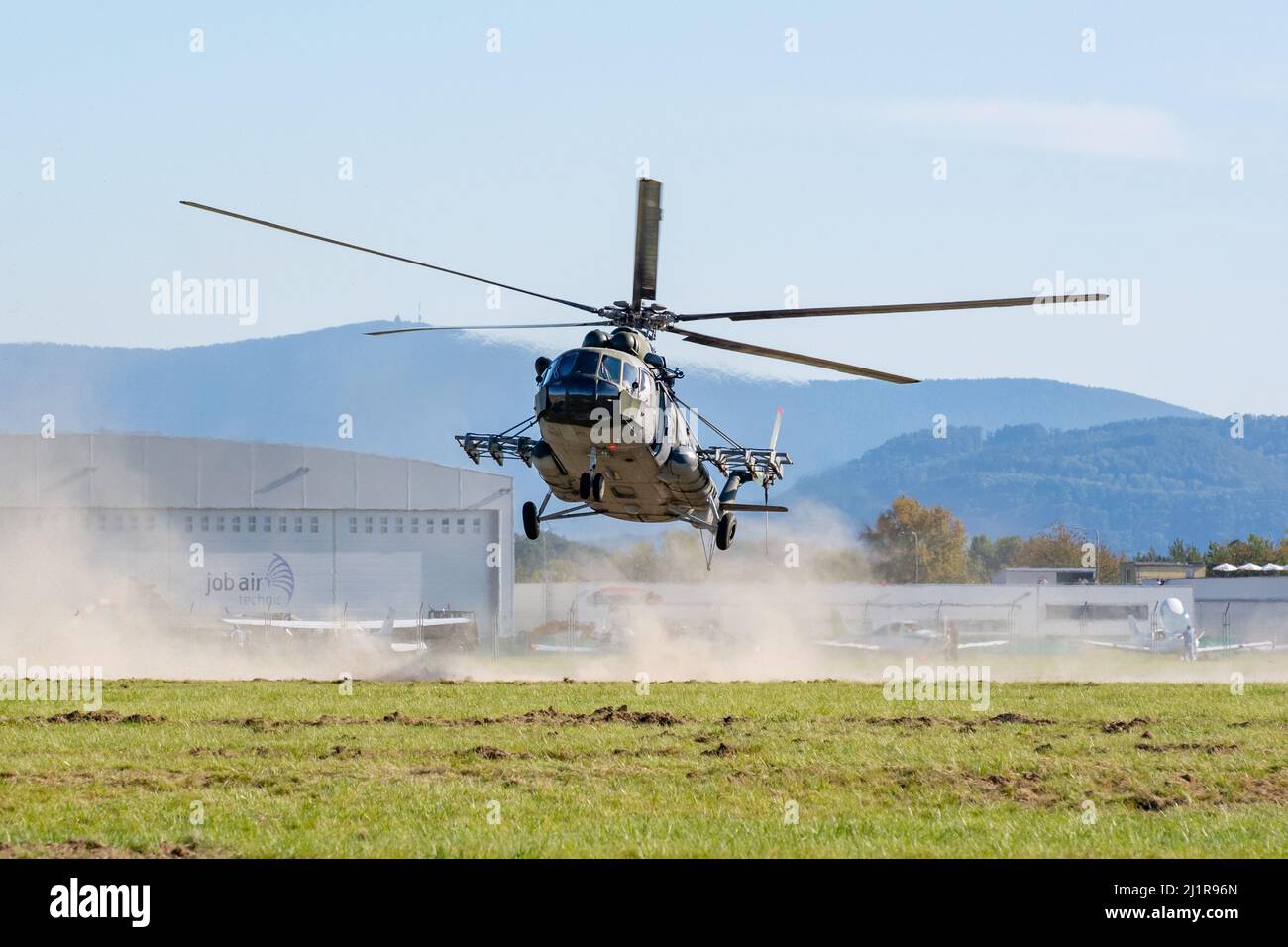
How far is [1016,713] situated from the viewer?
25203mm

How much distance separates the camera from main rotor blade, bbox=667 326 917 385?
930 inches

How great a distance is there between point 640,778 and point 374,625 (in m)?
53.5

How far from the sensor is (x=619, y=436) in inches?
1008

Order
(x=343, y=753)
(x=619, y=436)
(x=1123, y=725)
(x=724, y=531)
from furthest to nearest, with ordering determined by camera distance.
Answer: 1. (x=724, y=531)
2. (x=619, y=436)
3. (x=1123, y=725)
4. (x=343, y=753)

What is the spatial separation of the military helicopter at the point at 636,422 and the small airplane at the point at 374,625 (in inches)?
1184

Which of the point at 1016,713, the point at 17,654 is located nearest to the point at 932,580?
the point at 17,654

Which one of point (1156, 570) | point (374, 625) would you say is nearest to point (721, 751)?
point (374, 625)

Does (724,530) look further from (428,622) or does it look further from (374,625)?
(374,625)

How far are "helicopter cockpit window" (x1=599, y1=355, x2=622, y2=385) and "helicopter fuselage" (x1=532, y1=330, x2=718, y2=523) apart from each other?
0.05 feet

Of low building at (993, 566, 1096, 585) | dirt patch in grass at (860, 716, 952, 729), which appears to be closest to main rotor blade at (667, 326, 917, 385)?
dirt patch in grass at (860, 716, 952, 729)

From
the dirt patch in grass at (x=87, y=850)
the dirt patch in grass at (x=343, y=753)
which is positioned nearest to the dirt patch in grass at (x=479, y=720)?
the dirt patch in grass at (x=343, y=753)

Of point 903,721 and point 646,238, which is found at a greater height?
point 646,238
